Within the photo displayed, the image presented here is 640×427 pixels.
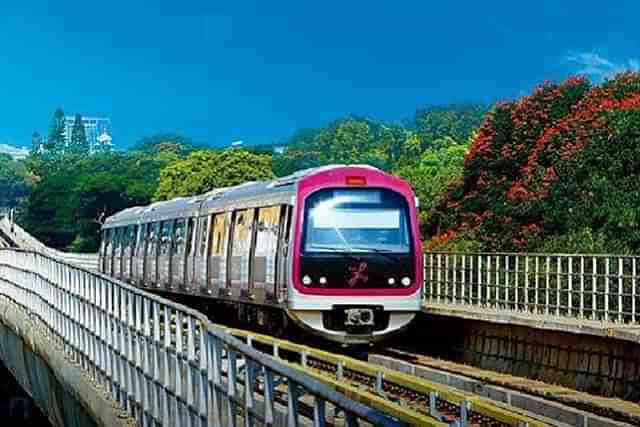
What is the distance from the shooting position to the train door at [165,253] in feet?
Answer: 113

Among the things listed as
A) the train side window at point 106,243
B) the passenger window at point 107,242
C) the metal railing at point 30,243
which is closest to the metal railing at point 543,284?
the passenger window at point 107,242

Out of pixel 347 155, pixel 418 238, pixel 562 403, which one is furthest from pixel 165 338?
pixel 347 155

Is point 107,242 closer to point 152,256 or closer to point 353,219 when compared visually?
point 152,256

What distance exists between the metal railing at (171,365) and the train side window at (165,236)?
9.73 meters

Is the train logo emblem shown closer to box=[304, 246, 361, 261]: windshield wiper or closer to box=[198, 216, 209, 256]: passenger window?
box=[304, 246, 361, 261]: windshield wiper

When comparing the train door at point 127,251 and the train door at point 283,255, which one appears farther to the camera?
the train door at point 127,251

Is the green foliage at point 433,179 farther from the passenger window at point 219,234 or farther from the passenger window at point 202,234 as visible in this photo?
the passenger window at point 219,234

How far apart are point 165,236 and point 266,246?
33.5 ft

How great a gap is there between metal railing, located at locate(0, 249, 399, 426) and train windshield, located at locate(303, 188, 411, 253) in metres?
3.72

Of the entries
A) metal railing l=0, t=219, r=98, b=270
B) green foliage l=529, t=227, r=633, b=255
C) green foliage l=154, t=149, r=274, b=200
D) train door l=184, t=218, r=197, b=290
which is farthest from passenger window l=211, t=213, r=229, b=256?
green foliage l=154, t=149, r=274, b=200

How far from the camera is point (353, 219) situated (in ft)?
79.4

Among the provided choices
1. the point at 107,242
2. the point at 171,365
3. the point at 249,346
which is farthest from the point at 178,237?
the point at 249,346

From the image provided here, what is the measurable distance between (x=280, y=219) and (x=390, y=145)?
16023 centimetres

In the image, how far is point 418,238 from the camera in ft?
80.8
